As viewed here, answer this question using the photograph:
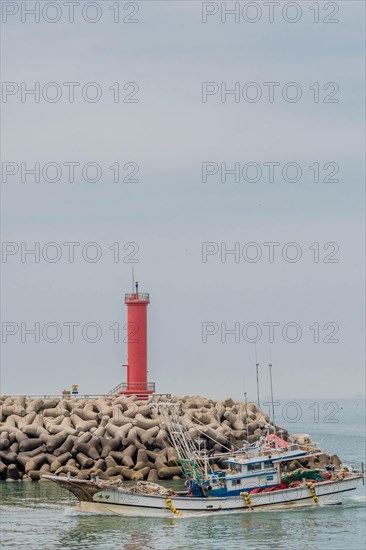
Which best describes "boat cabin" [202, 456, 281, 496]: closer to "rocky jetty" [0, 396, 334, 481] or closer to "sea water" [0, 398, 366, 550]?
"sea water" [0, 398, 366, 550]

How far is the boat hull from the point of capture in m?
48.7

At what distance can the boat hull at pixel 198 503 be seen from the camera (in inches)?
1917

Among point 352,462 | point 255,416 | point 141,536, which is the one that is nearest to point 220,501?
point 141,536

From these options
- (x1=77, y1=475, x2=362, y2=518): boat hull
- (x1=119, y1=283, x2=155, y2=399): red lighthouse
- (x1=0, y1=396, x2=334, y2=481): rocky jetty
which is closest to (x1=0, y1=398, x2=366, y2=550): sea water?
(x1=77, y1=475, x2=362, y2=518): boat hull

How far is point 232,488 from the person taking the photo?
50312 millimetres

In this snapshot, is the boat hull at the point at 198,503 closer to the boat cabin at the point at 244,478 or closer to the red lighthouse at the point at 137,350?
the boat cabin at the point at 244,478

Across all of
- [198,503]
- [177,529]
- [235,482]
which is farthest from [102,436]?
[177,529]

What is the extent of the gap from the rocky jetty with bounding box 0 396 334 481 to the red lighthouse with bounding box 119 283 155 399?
3.59m

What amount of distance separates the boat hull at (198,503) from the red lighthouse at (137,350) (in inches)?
782

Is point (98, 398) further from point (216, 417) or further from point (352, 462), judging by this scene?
point (352, 462)

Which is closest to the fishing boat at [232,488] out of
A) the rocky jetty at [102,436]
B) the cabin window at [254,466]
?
the cabin window at [254,466]

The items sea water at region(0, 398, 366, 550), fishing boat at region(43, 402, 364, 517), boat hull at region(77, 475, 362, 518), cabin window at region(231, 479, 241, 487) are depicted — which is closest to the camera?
sea water at region(0, 398, 366, 550)

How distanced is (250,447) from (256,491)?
1924 mm

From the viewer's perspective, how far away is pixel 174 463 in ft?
190
